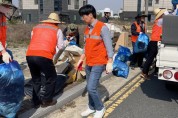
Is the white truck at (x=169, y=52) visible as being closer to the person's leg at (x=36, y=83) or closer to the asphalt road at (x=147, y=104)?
the asphalt road at (x=147, y=104)

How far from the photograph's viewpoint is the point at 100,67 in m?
4.84

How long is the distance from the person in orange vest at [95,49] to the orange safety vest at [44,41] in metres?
0.58

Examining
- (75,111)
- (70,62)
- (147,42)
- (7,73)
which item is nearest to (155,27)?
(147,42)

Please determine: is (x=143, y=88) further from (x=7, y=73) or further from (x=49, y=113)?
(x=7, y=73)

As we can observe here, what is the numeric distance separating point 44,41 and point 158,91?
3.23 m

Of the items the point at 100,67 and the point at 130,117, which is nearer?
the point at 100,67

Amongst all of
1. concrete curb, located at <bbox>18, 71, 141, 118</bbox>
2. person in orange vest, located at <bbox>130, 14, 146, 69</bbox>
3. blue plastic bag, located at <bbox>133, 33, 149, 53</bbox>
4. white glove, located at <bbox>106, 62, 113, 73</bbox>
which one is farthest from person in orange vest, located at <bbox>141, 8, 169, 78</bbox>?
white glove, located at <bbox>106, 62, 113, 73</bbox>

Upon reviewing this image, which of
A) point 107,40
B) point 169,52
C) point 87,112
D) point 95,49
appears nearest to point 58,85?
point 87,112

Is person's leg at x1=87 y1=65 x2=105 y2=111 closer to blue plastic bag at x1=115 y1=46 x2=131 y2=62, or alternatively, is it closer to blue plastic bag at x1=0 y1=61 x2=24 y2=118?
blue plastic bag at x1=0 y1=61 x2=24 y2=118

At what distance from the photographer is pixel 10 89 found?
4285mm

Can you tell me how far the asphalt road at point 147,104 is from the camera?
536 centimetres

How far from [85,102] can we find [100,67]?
4.32ft

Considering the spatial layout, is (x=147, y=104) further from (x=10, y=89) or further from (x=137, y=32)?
(x=137, y=32)

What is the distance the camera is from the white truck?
554cm
